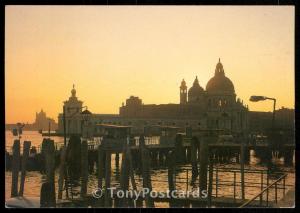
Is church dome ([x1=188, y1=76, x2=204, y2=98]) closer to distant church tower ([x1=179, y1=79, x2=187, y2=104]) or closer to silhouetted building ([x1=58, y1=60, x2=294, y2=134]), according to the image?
distant church tower ([x1=179, y1=79, x2=187, y2=104])

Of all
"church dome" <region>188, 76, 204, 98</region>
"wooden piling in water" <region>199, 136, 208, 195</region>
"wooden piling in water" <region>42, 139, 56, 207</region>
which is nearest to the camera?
"wooden piling in water" <region>42, 139, 56, 207</region>

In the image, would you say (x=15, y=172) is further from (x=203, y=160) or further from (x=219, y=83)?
(x=219, y=83)

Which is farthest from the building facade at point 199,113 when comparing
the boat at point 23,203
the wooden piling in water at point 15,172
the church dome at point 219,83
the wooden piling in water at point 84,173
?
the boat at point 23,203

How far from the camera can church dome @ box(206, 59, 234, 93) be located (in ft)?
297

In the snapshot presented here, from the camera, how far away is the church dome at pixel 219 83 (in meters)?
90.4

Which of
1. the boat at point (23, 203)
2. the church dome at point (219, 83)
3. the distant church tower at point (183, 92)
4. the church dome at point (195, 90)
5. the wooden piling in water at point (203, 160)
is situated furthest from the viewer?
the distant church tower at point (183, 92)

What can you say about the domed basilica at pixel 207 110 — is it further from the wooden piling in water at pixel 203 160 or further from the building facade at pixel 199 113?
the wooden piling in water at pixel 203 160

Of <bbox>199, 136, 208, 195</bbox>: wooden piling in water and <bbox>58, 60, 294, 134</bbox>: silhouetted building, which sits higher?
<bbox>58, 60, 294, 134</bbox>: silhouetted building

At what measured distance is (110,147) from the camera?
45.6 feet

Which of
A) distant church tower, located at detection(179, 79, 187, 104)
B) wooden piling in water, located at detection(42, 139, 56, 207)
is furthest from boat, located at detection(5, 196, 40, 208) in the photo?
distant church tower, located at detection(179, 79, 187, 104)

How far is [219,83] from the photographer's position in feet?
298

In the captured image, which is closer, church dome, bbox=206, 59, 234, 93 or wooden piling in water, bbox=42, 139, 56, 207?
wooden piling in water, bbox=42, 139, 56, 207

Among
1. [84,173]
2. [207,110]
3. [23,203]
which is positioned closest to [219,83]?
[207,110]
